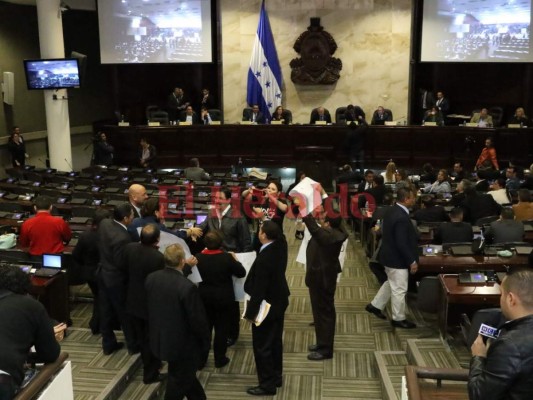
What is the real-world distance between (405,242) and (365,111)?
10.6m

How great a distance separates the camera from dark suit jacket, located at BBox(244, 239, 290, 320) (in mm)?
4441

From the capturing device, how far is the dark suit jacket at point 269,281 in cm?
444

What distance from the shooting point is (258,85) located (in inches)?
601

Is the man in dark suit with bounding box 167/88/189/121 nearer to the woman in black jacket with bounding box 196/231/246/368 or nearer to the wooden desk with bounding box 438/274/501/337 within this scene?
the woman in black jacket with bounding box 196/231/246/368

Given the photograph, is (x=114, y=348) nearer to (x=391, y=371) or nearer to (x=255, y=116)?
(x=391, y=371)

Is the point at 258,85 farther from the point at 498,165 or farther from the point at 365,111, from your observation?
the point at 498,165

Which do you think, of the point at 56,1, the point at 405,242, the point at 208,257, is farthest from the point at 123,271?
the point at 56,1

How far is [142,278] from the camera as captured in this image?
4.45m

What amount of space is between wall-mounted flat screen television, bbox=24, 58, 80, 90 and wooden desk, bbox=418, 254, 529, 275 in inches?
356

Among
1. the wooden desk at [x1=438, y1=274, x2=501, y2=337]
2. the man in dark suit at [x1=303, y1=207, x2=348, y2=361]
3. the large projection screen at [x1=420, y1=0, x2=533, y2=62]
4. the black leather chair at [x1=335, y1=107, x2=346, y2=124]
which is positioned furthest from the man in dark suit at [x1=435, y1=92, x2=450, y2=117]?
the man in dark suit at [x1=303, y1=207, x2=348, y2=361]

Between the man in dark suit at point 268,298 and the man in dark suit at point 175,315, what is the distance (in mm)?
512

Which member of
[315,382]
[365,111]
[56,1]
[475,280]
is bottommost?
[315,382]

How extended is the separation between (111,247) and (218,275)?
0.88 meters

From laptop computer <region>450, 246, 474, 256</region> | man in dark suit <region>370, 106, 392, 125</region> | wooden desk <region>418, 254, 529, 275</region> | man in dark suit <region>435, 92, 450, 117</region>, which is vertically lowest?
wooden desk <region>418, 254, 529, 275</region>
